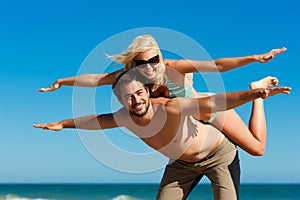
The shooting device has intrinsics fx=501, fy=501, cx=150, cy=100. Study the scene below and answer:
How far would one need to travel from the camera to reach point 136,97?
4.70m

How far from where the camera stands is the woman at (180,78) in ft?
16.2

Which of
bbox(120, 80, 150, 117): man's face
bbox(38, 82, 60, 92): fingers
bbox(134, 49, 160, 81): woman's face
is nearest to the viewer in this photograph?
bbox(120, 80, 150, 117): man's face

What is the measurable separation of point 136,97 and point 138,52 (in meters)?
0.52

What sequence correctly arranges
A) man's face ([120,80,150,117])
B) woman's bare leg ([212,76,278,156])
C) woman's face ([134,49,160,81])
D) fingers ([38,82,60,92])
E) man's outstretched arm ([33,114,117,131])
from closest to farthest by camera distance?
man's face ([120,80,150,117]), woman's face ([134,49,160,81]), man's outstretched arm ([33,114,117,131]), woman's bare leg ([212,76,278,156]), fingers ([38,82,60,92])

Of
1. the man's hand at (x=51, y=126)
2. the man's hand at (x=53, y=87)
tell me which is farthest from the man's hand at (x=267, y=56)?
the man's hand at (x=53, y=87)

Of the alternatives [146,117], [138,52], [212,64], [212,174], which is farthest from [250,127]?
[138,52]

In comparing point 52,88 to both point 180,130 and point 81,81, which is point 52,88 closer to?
point 81,81

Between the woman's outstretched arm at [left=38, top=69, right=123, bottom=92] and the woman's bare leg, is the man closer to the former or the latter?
the woman's bare leg

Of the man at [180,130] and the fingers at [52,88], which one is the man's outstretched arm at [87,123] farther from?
the fingers at [52,88]

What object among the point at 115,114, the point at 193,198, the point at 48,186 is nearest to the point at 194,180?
the point at 115,114

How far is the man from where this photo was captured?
14.9ft

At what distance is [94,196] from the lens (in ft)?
111

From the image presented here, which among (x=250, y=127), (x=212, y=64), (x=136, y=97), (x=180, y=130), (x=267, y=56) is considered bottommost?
(x=180, y=130)

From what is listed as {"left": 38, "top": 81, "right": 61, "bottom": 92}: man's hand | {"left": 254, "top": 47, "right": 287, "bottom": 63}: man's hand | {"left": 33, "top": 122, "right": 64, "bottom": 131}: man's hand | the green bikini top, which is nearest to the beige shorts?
the green bikini top
